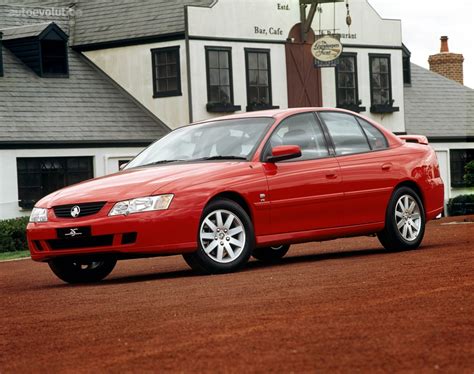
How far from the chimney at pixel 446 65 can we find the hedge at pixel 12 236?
2818 centimetres

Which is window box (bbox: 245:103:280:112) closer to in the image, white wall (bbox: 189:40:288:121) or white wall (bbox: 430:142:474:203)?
white wall (bbox: 189:40:288:121)

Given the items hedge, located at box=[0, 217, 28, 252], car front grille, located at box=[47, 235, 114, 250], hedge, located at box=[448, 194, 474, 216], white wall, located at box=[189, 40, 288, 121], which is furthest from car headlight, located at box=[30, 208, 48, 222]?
hedge, located at box=[448, 194, 474, 216]

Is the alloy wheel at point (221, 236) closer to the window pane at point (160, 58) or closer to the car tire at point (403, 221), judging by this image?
the car tire at point (403, 221)

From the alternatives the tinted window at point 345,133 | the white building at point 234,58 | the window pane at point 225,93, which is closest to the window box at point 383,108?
the white building at point 234,58

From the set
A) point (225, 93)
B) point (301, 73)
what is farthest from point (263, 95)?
point (301, 73)

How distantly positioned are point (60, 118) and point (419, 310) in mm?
27559

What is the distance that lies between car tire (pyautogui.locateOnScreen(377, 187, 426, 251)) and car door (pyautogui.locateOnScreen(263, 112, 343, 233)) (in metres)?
0.74

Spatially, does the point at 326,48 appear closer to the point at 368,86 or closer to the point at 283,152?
the point at 368,86

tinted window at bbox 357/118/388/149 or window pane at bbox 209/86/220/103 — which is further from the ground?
window pane at bbox 209/86/220/103

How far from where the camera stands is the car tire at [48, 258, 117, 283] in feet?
41.5

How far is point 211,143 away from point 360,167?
172 centimetres

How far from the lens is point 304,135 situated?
1338 centimetres

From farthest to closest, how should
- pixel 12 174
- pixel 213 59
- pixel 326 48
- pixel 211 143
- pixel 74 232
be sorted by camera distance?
pixel 213 59
pixel 326 48
pixel 12 174
pixel 211 143
pixel 74 232

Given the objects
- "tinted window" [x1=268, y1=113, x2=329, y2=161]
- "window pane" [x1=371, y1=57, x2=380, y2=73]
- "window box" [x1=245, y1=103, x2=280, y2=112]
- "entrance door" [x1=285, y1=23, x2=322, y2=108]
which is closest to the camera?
"tinted window" [x1=268, y1=113, x2=329, y2=161]
